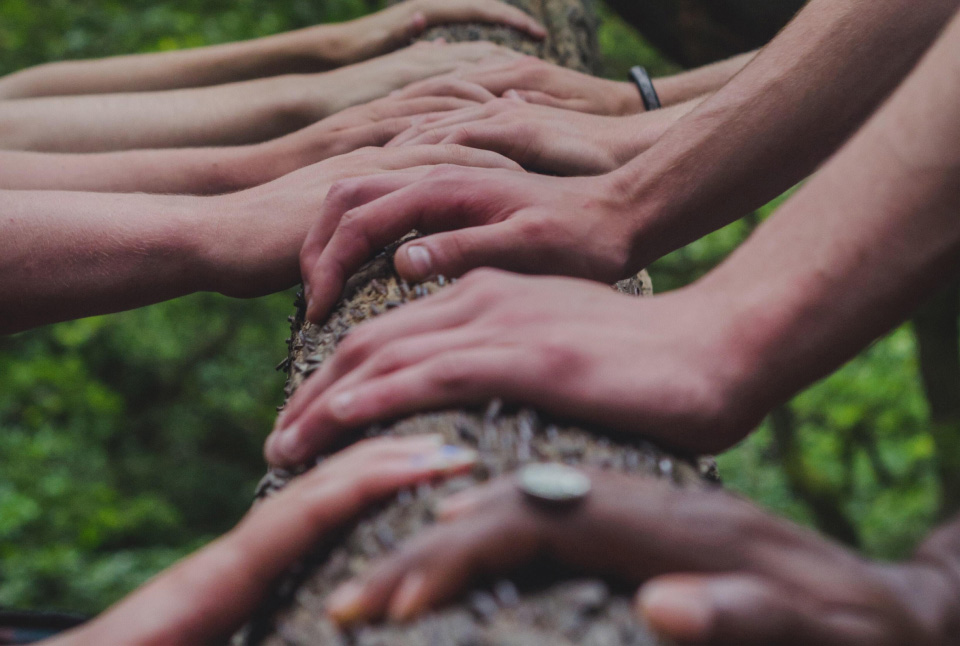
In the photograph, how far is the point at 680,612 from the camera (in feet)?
2.08

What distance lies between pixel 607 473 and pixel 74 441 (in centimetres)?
583

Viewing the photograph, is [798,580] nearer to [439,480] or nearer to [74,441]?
[439,480]

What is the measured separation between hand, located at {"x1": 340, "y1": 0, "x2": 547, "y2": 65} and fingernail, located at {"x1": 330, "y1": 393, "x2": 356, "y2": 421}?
2.00 metres

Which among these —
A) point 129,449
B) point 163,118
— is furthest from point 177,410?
point 163,118

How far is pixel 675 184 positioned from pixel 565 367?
2.09 ft

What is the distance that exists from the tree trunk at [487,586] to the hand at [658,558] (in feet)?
0.07

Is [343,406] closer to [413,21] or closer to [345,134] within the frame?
[345,134]

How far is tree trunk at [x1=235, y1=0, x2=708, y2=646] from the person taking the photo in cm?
67

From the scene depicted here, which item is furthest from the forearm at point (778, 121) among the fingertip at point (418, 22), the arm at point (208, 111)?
the fingertip at point (418, 22)

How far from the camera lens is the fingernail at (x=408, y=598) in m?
0.68

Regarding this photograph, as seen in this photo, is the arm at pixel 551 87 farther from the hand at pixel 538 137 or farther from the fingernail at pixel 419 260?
the fingernail at pixel 419 260

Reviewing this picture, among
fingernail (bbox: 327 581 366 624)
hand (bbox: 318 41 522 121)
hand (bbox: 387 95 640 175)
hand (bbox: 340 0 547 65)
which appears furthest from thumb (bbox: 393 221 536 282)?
hand (bbox: 340 0 547 65)

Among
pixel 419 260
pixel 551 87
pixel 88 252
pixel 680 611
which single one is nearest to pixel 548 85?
pixel 551 87

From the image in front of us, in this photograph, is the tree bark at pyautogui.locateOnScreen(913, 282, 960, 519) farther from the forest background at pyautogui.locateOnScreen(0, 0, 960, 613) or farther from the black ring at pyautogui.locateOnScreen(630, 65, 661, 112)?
the black ring at pyautogui.locateOnScreen(630, 65, 661, 112)
